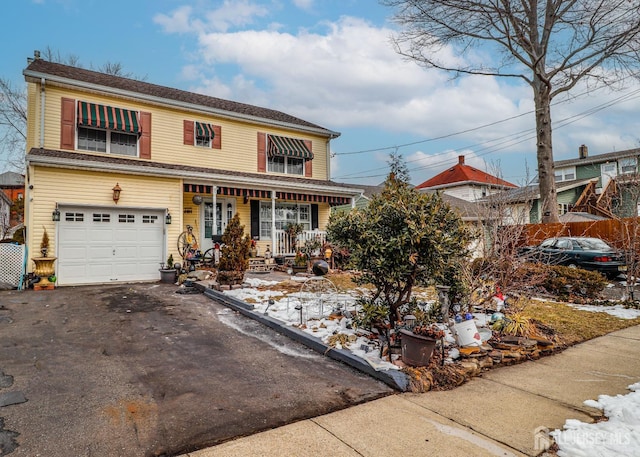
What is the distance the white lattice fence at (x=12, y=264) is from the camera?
29.6ft

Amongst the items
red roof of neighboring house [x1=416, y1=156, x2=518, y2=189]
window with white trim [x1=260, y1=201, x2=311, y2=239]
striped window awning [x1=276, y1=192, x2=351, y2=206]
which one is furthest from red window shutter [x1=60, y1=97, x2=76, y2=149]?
red roof of neighboring house [x1=416, y1=156, x2=518, y2=189]

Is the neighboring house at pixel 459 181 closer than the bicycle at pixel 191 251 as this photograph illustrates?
No

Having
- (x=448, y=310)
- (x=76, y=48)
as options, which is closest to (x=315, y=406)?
(x=448, y=310)

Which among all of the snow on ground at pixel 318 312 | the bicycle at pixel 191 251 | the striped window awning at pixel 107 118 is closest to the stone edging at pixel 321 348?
the snow on ground at pixel 318 312

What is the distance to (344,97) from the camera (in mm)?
20188

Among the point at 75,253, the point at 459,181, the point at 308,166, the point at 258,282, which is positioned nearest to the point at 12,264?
the point at 75,253

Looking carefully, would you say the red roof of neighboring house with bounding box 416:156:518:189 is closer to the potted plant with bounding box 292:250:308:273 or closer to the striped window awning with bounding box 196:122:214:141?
the potted plant with bounding box 292:250:308:273

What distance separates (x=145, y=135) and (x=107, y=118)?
4.00 ft

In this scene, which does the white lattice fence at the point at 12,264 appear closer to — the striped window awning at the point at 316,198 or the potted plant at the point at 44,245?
the potted plant at the point at 44,245

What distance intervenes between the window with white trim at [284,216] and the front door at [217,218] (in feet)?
4.33

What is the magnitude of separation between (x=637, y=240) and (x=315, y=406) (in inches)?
369

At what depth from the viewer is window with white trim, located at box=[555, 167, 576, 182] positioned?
92.8 feet

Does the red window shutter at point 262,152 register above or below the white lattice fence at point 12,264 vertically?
above

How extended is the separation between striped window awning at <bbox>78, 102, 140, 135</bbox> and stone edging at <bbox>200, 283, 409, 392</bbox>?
7.35 meters
